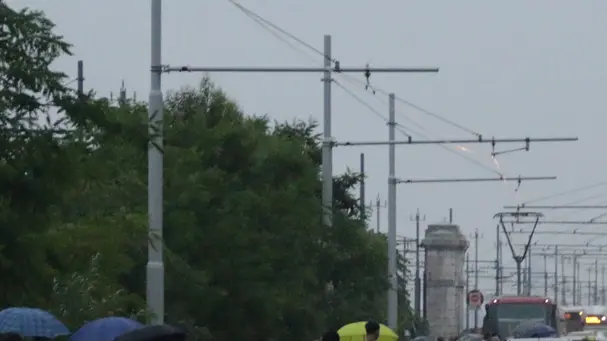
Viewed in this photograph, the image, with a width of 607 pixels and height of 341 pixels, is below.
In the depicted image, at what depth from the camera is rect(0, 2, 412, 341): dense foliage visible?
61.2 feet

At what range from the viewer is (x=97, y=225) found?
25484mm

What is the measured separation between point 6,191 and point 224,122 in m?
21.1

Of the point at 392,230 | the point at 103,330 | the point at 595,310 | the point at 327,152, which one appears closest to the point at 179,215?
the point at 327,152

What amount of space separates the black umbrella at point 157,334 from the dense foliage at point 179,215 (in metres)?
10.2

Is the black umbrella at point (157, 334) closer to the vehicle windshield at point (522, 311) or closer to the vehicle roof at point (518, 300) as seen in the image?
the vehicle windshield at point (522, 311)

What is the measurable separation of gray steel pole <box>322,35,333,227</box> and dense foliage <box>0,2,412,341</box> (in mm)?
459

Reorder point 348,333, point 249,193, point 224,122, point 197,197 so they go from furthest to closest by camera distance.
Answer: point 224,122 < point 249,193 < point 197,197 < point 348,333

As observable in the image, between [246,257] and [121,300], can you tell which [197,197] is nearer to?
[246,257]

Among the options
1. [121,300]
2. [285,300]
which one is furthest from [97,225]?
[285,300]

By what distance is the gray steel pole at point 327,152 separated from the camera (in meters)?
42.9

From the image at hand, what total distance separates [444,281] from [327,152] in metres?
79.1

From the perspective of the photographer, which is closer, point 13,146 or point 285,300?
point 13,146

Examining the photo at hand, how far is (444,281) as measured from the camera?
121812 mm

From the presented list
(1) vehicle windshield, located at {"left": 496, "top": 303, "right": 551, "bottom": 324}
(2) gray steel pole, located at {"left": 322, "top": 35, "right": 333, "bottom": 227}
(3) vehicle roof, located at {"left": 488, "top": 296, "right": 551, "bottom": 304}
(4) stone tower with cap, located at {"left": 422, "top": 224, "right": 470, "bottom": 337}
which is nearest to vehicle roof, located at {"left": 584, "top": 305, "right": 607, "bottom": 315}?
(3) vehicle roof, located at {"left": 488, "top": 296, "right": 551, "bottom": 304}
